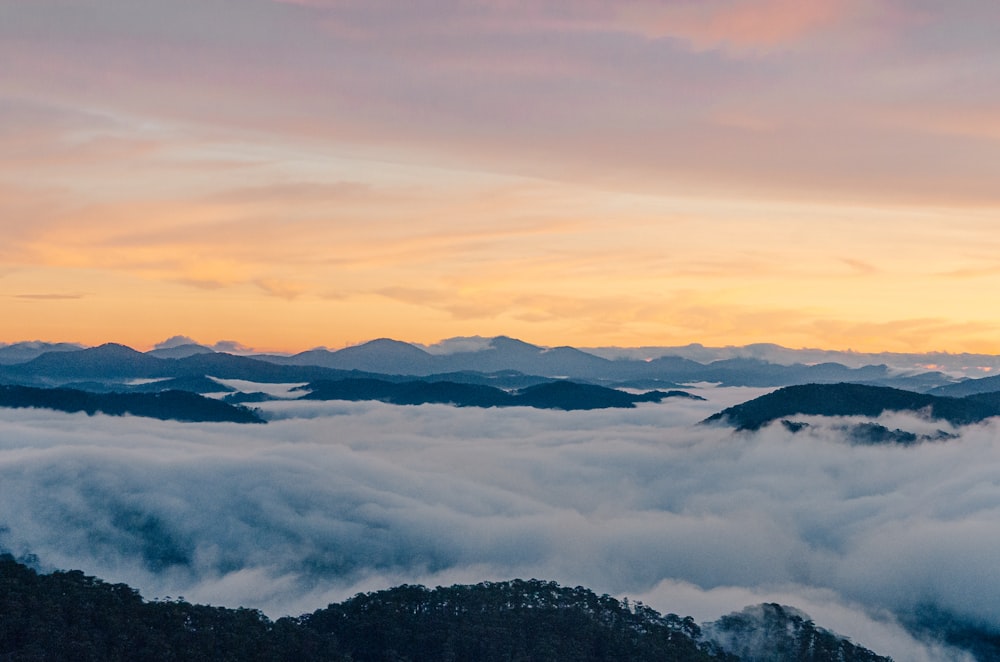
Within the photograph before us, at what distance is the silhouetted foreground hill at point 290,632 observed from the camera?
479ft

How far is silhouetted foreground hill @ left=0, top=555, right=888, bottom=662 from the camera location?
146 m

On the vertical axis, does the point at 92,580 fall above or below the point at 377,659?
above

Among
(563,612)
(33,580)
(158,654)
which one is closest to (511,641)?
(563,612)

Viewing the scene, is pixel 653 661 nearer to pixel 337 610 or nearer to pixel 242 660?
pixel 337 610

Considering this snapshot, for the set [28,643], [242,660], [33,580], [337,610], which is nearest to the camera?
[28,643]

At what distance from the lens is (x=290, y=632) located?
539 feet

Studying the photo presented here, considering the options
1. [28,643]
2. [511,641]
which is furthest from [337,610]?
[28,643]

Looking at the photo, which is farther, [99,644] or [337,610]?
[337,610]

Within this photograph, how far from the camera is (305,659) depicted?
512 feet

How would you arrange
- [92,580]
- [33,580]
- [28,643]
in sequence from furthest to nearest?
[92,580], [33,580], [28,643]

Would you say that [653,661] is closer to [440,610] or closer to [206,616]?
[440,610]

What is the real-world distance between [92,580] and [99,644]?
3309cm

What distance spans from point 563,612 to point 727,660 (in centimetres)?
3245

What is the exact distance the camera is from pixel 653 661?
18362cm
